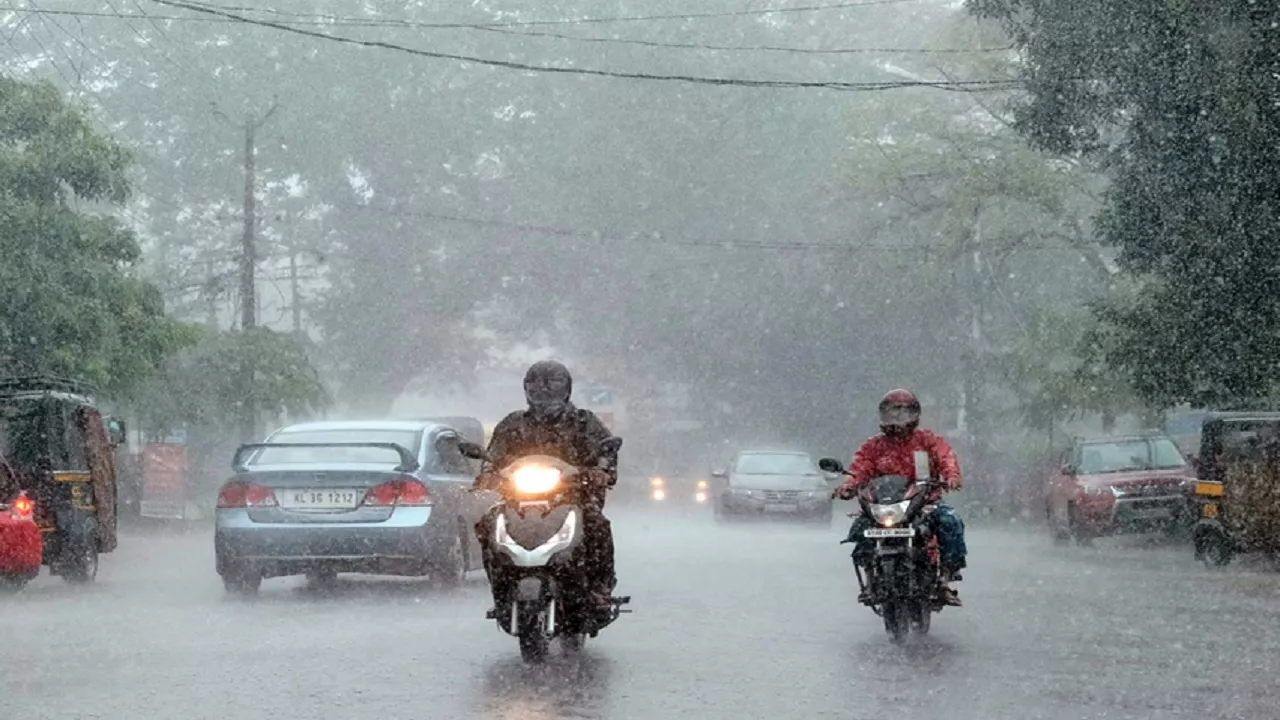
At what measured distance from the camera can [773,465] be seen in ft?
132

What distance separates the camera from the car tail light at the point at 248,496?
57.1 ft

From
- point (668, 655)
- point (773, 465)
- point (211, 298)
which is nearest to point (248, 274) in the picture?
point (773, 465)

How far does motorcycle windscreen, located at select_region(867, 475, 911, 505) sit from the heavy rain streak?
40mm

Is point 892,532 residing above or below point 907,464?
below

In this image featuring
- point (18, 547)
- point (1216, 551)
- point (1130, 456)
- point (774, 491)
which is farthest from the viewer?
point (774, 491)

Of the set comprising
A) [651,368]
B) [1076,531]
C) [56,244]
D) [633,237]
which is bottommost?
[1076,531]

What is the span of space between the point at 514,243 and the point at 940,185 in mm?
18061

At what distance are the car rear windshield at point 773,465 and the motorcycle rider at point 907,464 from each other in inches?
1001

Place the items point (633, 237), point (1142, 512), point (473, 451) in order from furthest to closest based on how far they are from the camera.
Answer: point (633, 237) → point (1142, 512) → point (473, 451)

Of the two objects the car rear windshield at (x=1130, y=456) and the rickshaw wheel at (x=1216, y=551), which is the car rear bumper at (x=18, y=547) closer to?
the rickshaw wheel at (x=1216, y=551)

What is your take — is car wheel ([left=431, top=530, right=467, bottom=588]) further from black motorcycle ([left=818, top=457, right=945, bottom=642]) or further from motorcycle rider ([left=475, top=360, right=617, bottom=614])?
motorcycle rider ([left=475, top=360, right=617, bottom=614])

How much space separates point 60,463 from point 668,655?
10.0m

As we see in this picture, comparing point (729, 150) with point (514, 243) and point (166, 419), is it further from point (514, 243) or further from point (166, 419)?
point (166, 419)

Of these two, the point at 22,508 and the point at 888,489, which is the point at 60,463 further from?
the point at 888,489
